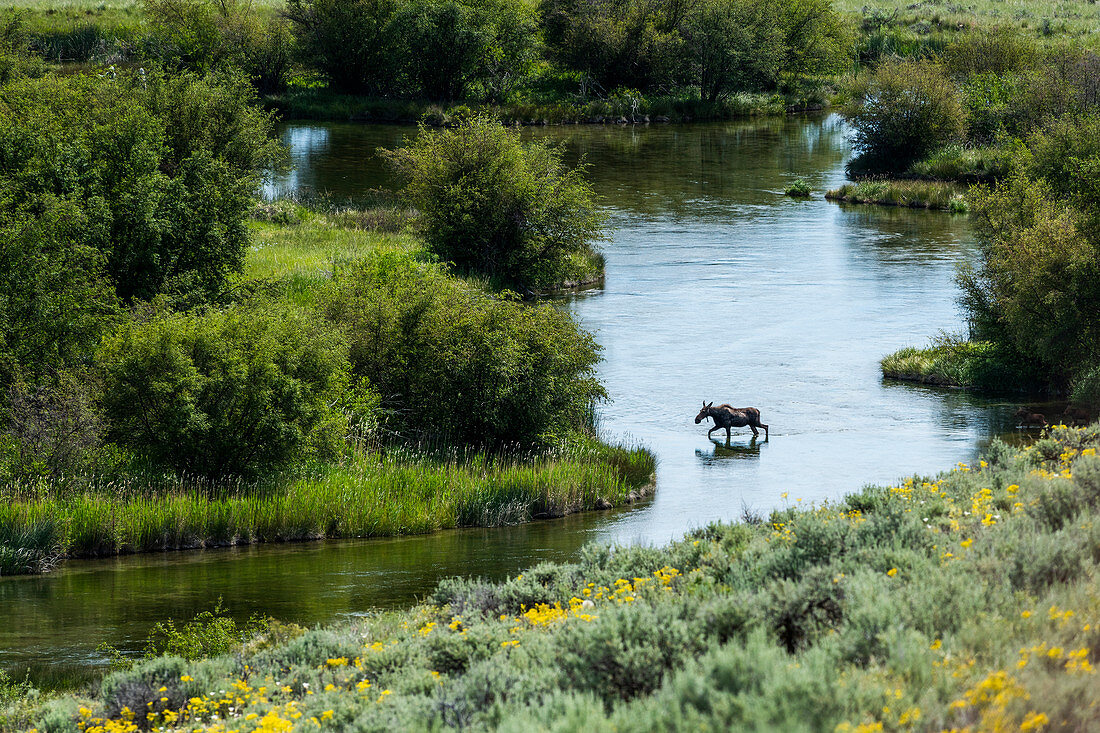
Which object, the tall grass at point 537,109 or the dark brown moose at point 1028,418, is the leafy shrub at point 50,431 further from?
the tall grass at point 537,109

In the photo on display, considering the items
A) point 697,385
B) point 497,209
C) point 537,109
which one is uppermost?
point 537,109

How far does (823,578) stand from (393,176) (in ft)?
172

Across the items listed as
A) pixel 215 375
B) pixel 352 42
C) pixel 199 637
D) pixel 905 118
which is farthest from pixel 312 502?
pixel 352 42

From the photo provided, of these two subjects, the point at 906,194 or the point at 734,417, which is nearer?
the point at 734,417

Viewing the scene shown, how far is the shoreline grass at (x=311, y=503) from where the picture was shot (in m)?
18.0

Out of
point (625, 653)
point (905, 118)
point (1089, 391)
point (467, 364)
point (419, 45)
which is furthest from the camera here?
point (419, 45)

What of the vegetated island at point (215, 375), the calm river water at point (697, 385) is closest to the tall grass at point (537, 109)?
the calm river water at point (697, 385)

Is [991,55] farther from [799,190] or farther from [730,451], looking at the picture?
[730,451]

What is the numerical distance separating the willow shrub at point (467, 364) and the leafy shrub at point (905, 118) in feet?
145

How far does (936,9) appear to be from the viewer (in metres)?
115

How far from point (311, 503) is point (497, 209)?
22331 mm

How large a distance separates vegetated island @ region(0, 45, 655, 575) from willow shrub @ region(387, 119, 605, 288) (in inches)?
282

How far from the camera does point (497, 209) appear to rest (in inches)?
1588

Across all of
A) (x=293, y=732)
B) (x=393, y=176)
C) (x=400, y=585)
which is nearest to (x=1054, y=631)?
(x=293, y=732)
